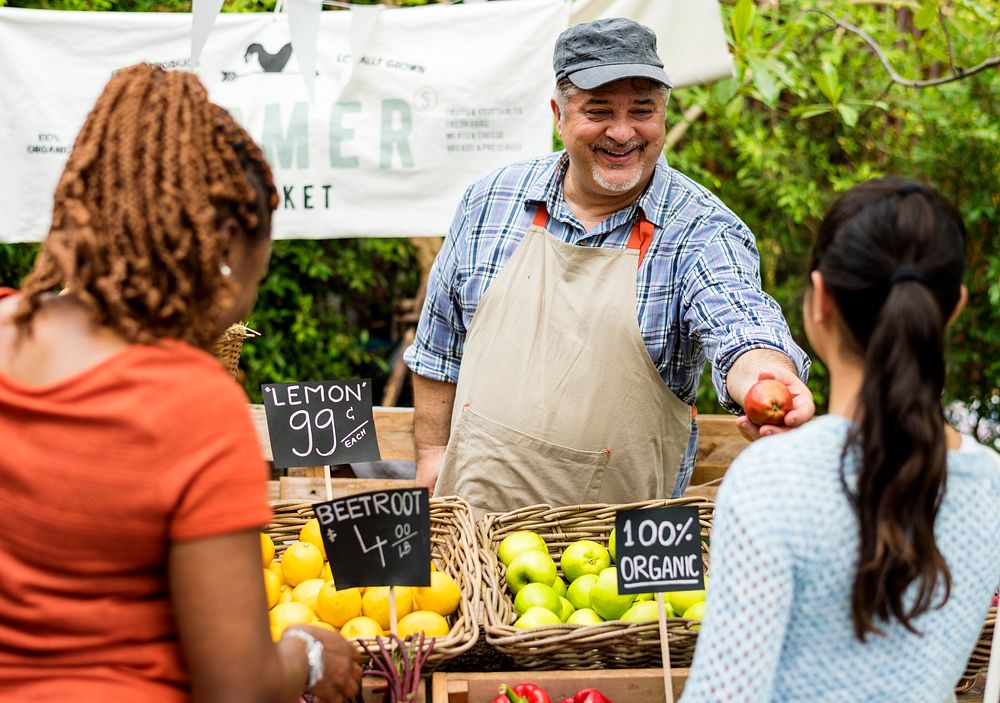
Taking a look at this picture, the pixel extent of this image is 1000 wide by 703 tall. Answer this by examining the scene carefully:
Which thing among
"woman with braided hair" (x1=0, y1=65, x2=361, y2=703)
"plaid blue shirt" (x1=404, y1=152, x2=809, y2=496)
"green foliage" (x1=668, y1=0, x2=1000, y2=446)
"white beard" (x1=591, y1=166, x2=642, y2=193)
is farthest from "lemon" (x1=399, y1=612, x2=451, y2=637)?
"green foliage" (x1=668, y1=0, x2=1000, y2=446)

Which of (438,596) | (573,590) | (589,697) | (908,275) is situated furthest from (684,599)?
(908,275)

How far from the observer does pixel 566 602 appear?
2.22 meters

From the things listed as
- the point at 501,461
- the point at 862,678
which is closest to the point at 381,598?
the point at 501,461

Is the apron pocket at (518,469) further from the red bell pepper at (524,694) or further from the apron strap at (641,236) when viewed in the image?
the red bell pepper at (524,694)

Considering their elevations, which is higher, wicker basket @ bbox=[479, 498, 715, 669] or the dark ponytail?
the dark ponytail

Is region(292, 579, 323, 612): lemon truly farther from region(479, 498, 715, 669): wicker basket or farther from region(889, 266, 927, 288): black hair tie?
region(889, 266, 927, 288): black hair tie

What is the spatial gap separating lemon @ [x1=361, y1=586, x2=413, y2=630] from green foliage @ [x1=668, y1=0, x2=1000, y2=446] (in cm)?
331

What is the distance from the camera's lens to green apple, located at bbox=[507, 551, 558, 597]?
2254 millimetres

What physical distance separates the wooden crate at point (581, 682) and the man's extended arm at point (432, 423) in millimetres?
1185

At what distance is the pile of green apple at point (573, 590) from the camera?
2.09 metres

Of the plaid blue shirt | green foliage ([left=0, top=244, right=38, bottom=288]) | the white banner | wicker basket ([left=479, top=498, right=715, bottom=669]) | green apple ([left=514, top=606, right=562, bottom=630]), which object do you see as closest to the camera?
wicker basket ([left=479, top=498, right=715, bottom=669])

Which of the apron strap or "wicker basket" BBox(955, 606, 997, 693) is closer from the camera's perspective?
"wicker basket" BBox(955, 606, 997, 693)

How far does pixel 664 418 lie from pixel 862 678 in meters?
1.47

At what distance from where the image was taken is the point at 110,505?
3.78ft
